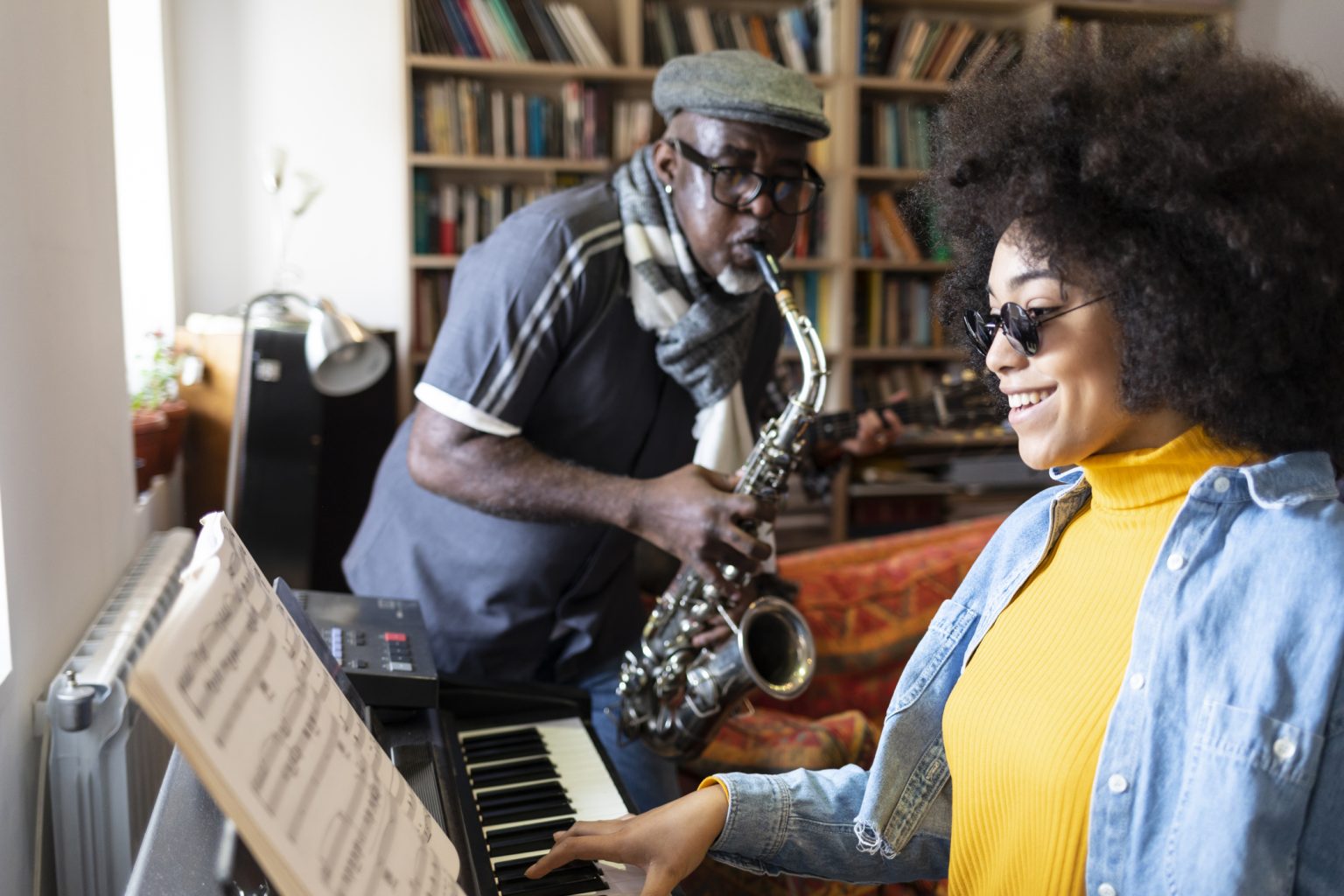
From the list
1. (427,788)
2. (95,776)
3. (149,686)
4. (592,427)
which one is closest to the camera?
(149,686)

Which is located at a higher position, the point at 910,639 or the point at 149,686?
the point at 149,686

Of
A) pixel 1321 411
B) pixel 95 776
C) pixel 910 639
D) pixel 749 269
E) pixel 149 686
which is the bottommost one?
pixel 910 639

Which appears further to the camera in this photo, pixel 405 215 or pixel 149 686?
pixel 405 215

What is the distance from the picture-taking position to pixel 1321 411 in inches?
35.3

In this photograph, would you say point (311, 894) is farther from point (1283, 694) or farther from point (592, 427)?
point (592, 427)

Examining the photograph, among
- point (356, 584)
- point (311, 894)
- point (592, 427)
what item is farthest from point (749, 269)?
point (311, 894)

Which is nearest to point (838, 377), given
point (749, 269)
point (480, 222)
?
point (480, 222)

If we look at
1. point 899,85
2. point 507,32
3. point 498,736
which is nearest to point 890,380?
point 899,85

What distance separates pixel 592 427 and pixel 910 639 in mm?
1078

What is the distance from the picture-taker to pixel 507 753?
4.71 feet

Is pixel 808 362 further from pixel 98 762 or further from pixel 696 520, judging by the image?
pixel 98 762

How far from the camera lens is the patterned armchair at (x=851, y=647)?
84.0 inches

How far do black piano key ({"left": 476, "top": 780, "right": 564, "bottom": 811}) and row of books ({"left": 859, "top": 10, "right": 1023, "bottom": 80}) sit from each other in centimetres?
365

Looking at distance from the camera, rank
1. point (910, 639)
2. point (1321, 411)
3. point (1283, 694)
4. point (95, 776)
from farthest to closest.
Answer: point (910, 639) < point (95, 776) < point (1321, 411) < point (1283, 694)
